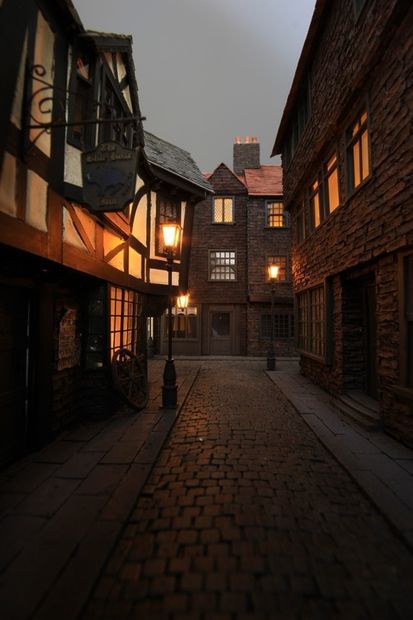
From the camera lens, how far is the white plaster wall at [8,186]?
313 centimetres

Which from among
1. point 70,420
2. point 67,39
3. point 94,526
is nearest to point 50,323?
point 70,420

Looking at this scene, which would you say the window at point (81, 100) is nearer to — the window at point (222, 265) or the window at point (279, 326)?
the window at point (222, 265)

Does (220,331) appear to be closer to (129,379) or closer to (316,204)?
(316,204)

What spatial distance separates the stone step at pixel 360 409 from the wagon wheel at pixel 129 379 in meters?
4.17

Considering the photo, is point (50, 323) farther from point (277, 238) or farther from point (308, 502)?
point (277, 238)

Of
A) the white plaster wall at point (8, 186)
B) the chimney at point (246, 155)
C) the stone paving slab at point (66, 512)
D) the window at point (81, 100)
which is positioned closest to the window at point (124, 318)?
the stone paving slab at point (66, 512)

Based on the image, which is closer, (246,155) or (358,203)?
(358,203)

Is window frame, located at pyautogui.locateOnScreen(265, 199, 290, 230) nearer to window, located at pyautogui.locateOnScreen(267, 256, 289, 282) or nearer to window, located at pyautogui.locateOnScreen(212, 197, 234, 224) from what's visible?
window, located at pyautogui.locateOnScreen(267, 256, 289, 282)

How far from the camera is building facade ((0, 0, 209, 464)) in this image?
342 cm

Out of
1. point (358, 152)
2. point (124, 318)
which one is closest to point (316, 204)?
point (358, 152)

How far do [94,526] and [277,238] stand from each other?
16167 mm

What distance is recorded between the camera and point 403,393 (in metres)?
4.44

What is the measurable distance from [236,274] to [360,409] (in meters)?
12.1

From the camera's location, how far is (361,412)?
5.58 meters
